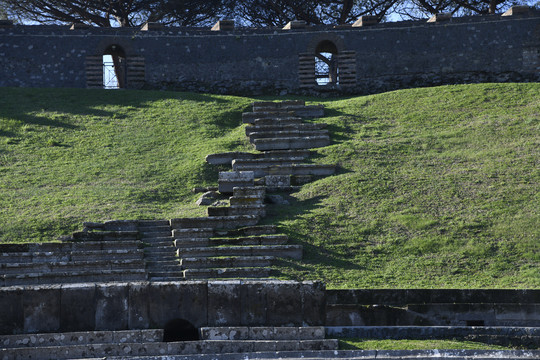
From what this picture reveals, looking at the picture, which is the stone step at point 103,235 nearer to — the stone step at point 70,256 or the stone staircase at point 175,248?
the stone staircase at point 175,248

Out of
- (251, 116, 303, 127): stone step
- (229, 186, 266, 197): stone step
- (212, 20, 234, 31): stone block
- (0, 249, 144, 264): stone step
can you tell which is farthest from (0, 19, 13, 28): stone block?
(0, 249, 144, 264): stone step

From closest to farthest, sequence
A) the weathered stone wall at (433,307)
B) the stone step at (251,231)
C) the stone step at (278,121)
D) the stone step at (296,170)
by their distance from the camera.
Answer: the weathered stone wall at (433,307) < the stone step at (251,231) < the stone step at (296,170) < the stone step at (278,121)

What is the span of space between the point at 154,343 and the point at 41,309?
1.36 meters

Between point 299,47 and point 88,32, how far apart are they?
7.05m

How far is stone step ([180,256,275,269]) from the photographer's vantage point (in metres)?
13.8

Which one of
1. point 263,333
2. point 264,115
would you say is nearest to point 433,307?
point 263,333

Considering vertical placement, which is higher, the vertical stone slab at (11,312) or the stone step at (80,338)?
the vertical stone slab at (11,312)

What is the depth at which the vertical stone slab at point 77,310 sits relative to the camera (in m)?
9.33

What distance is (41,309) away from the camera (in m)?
9.30

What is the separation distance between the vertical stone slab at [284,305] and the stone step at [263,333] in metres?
0.10

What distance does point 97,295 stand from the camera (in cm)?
936

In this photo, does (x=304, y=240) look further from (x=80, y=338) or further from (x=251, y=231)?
(x=80, y=338)

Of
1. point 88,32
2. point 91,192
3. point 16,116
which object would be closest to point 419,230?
point 91,192

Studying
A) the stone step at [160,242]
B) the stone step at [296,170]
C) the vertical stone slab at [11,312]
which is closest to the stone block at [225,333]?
the vertical stone slab at [11,312]
